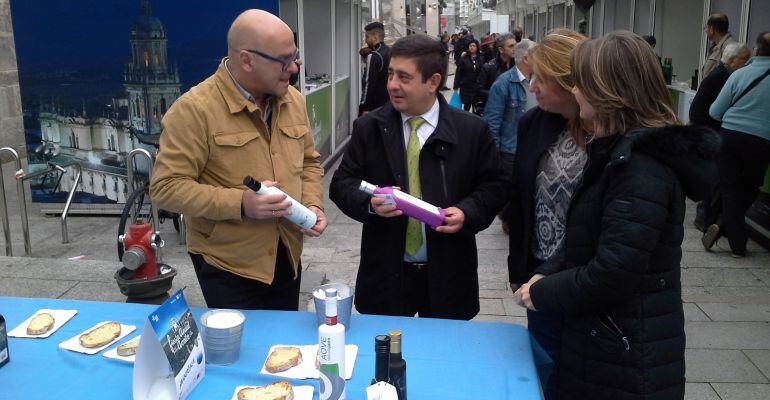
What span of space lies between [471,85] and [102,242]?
7856 millimetres

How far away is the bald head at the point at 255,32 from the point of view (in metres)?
2.46

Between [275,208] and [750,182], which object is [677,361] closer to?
[275,208]

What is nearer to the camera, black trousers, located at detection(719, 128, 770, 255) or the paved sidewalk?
the paved sidewalk

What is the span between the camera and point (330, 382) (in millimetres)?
1726

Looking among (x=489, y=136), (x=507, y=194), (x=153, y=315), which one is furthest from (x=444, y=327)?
(x=153, y=315)

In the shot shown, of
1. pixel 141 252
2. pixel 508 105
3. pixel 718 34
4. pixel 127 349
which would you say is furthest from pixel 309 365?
pixel 718 34

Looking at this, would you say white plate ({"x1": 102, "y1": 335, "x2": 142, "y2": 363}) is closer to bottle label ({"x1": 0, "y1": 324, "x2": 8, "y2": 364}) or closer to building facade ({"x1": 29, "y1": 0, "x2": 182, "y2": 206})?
bottle label ({"x1": 0, "y1": 324, "x2": 8, "y2": 364})

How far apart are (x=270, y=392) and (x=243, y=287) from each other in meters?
0.81

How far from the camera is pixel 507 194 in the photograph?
2.74m

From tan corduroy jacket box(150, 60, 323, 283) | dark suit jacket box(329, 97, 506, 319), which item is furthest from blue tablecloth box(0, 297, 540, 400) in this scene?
dark suit jacket box(329, 97, 506, 319)

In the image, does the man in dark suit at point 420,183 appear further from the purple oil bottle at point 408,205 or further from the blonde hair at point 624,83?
the blonde hair at point 624,83

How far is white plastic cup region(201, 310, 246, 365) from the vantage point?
2033 millimetres

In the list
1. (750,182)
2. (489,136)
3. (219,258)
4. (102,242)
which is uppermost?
(489,136)

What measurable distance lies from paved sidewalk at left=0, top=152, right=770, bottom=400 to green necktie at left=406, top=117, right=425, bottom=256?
178 cm
